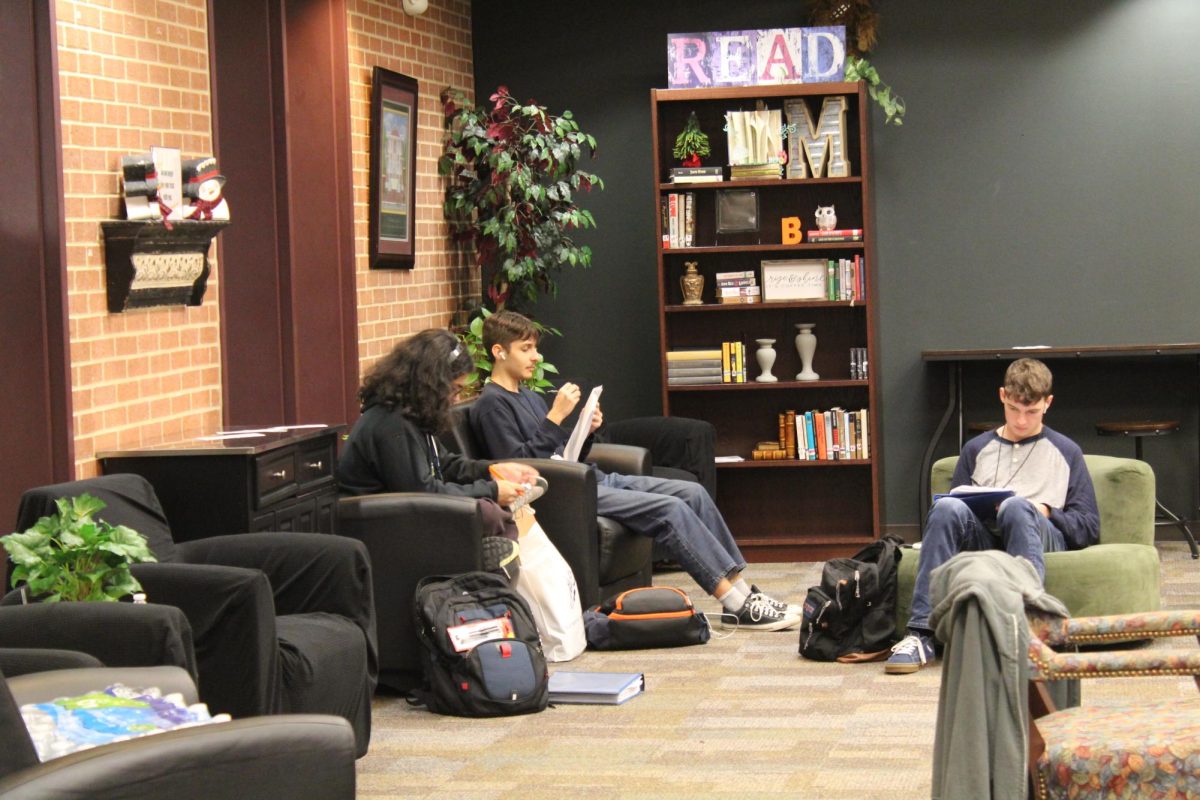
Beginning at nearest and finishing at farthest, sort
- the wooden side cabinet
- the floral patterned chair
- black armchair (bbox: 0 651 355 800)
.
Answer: black armchair (bbox: 0 651 355 800)
the floral patterned chair
the wooden side cabinet

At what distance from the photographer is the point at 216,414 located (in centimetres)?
592

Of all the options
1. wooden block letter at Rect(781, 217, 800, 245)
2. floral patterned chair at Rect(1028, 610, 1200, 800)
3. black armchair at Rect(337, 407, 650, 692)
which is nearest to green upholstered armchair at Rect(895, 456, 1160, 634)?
black armchair at Rect(337, 407, 650, 692)

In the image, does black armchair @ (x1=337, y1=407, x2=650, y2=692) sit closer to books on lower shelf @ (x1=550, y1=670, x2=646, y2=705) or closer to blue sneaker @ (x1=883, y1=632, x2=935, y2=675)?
books on lower shelf @ (x1=550, y1=670, x2=646, y2=705)

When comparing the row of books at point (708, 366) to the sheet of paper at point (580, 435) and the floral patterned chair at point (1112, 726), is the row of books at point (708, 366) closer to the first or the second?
the sheet of paper at point (580, 435)

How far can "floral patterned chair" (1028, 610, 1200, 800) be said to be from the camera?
316cm

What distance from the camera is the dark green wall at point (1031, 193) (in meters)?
8.14

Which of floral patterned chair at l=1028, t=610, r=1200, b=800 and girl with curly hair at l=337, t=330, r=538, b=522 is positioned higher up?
girl with curly hair at l=337, t=330, r=538, b=522

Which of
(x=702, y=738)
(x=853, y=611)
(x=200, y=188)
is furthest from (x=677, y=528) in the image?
(x=200, y=188)

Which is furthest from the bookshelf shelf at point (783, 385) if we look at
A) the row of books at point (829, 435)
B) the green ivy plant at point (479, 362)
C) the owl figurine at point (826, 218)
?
the owl figurine at point (826, 218)

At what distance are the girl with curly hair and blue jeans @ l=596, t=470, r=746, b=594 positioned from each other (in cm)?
94

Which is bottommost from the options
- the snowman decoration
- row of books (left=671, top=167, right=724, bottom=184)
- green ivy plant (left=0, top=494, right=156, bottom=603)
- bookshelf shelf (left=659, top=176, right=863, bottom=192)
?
green ivy plant (left=0, top=494, right=156, bottom=603)

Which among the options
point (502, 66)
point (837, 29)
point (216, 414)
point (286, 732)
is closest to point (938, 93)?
point (837, 29)

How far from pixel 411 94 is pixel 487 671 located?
355cm

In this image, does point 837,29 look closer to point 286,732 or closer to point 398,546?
point 398,546
